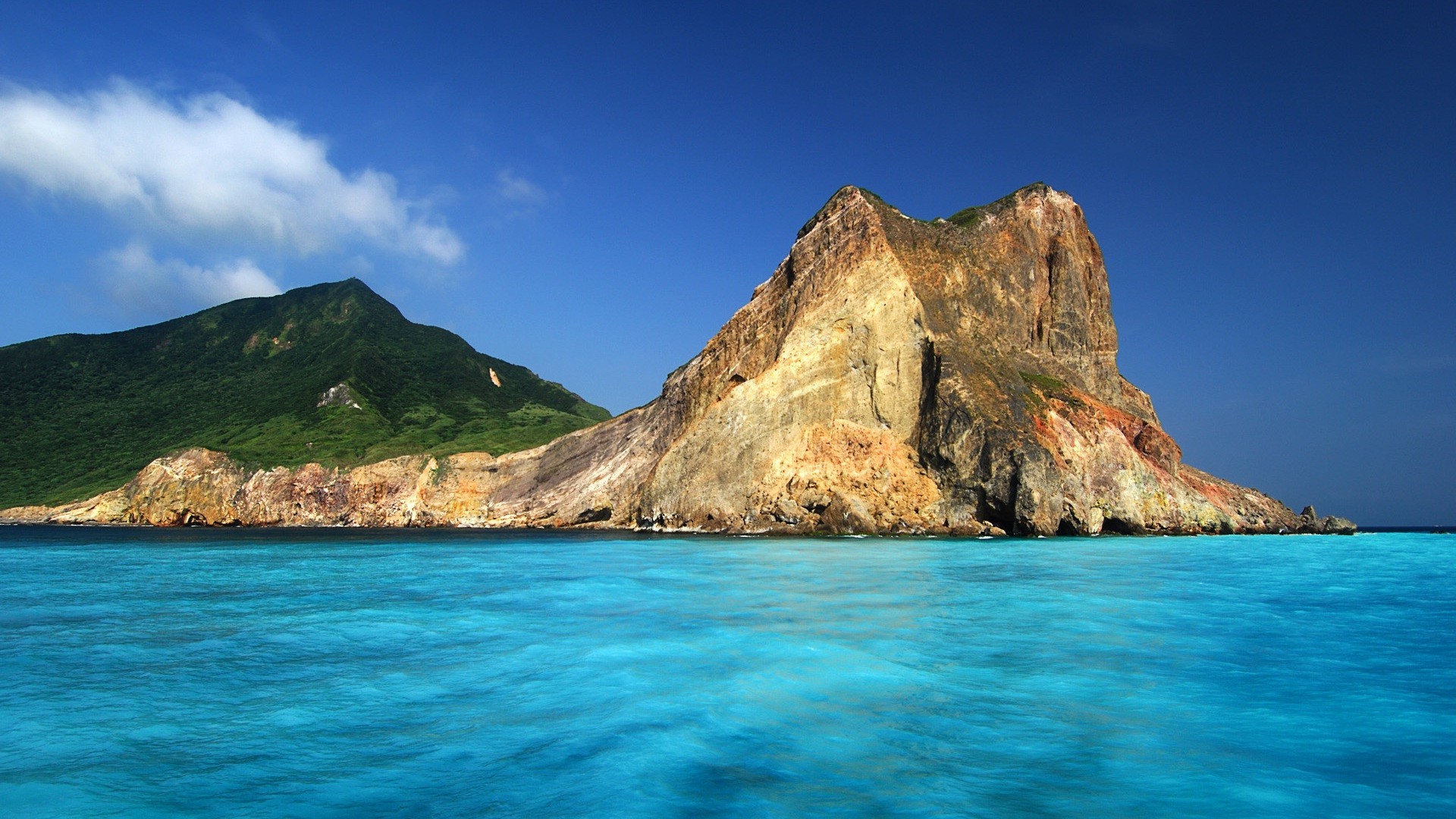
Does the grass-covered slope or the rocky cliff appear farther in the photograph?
the grass-covered slope

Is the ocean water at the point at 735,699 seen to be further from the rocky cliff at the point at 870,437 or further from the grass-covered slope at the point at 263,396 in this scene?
the grass-covered slope at the point at 263,396

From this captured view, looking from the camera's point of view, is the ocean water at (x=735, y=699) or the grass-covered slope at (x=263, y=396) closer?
the ocean water at (x=735, y=699)

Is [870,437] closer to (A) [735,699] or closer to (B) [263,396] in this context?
(A) [735,699]

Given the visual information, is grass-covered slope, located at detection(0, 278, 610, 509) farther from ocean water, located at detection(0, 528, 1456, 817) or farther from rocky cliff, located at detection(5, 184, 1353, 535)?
ocean water, located at detection(0, 528, 1456, 817)

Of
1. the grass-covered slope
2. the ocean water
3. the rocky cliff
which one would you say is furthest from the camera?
the grass-covered slope

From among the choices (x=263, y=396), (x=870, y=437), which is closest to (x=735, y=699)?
(x=870, y=437)

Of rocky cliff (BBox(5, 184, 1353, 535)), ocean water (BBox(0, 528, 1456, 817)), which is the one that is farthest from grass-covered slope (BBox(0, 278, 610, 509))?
ocean water (BBox(0, 528, 1456, 817))

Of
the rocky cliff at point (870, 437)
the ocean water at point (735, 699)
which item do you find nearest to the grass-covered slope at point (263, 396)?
the rocky cliff at point (870, 437)

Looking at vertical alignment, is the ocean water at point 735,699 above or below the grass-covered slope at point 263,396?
below
